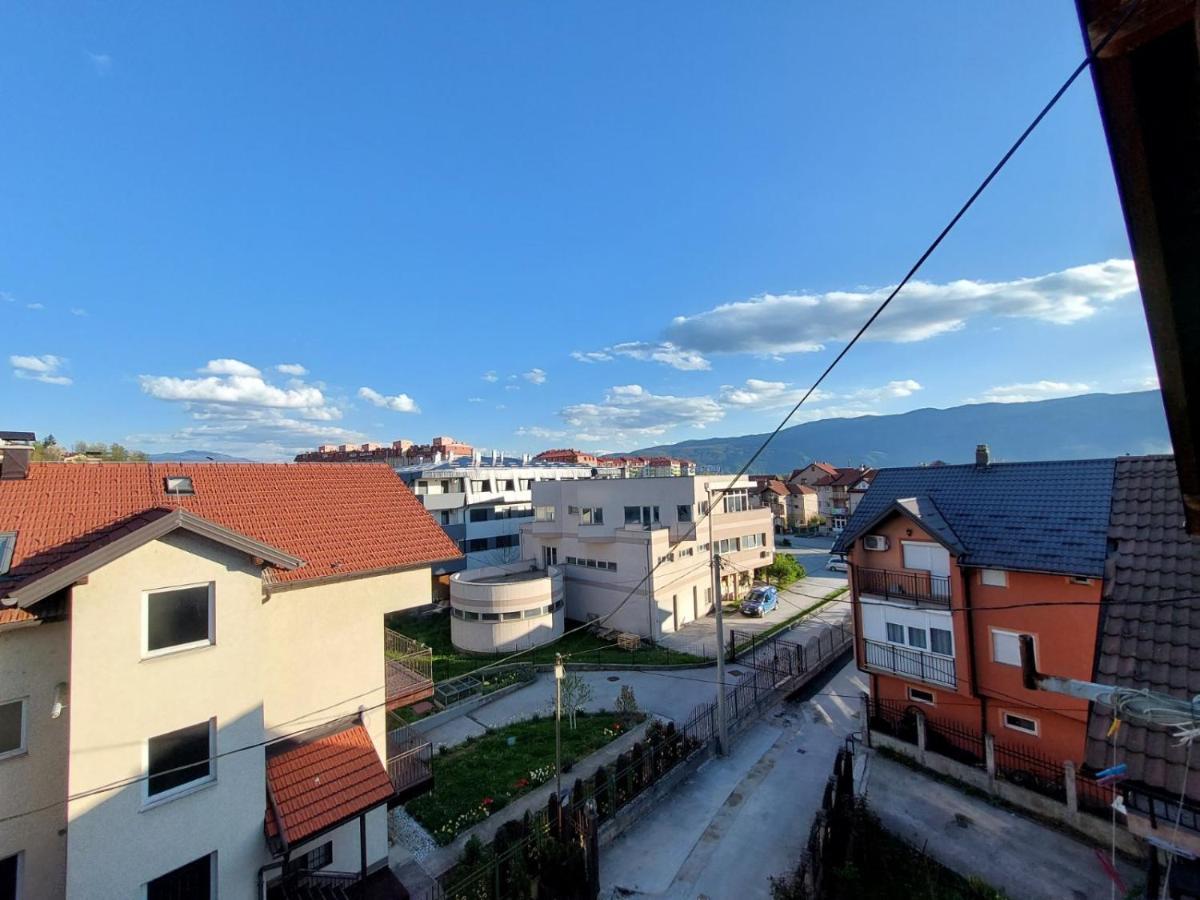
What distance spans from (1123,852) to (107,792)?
17983 millimetres

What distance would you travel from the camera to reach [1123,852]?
10.5 metres

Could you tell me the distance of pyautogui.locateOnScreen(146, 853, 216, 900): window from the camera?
7629 mm

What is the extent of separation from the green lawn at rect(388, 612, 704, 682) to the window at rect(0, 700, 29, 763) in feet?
51.2

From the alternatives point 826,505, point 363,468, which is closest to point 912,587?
point 363,468

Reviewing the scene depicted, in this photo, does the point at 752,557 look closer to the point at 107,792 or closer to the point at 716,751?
the point at 716,751

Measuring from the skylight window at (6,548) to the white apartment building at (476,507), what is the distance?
28.5 metres

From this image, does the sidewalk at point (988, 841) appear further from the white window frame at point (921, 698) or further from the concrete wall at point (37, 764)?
the concrete wall at point (37, 764)

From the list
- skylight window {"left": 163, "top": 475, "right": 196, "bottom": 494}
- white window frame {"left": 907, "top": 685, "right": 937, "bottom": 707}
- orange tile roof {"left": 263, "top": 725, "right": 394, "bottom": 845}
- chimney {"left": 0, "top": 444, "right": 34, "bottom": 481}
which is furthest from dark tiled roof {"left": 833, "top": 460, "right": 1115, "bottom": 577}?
chimney {"left": 0, "top": 444, "right": 34, "bottom": 481}

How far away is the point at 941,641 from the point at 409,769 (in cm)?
1338

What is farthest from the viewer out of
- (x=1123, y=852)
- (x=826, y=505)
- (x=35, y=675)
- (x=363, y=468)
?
(x=826, y=505)

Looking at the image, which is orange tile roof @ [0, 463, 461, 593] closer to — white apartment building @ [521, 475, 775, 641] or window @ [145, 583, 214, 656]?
window @ [145, 583, 214, 656]

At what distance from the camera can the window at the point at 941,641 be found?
13.6 m

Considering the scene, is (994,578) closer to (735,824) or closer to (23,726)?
(735,824)

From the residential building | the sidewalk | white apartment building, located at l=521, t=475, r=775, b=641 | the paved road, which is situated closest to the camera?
the residential building
